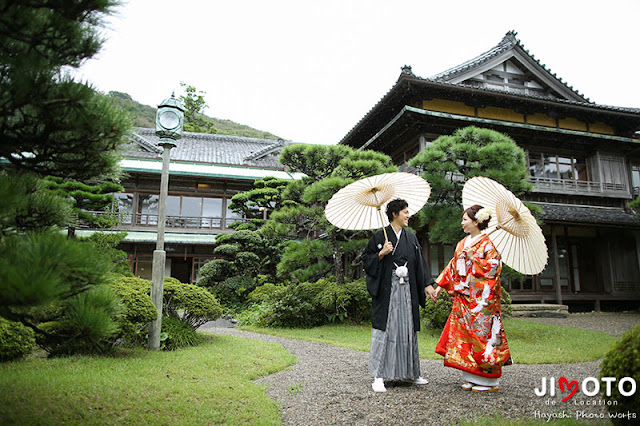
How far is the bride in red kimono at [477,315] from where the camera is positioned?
351cm

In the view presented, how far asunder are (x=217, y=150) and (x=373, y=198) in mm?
20592

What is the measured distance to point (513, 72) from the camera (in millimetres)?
14617

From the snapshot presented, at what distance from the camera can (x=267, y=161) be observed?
2245 centimetres

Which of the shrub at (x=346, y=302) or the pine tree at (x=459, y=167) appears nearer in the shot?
the pine tree at (x=459, y=167)

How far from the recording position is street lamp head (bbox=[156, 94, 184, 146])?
5.92m

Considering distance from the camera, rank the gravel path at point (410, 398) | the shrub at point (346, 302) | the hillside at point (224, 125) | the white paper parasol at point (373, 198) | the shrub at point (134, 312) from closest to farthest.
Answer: the gravel path at point (410, 398), the white paper parasol at point (373, 198), the shrub at point (134, 312), the shrub at point (346, 302), the hillside at point (224, 125)

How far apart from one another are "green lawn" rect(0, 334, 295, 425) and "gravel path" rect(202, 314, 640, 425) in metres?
0.28

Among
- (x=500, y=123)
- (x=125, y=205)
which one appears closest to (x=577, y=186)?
(x=500, y=123)

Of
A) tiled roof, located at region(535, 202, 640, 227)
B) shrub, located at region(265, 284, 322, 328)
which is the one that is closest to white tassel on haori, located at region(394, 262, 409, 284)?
shrub, located at region(265, 284, 322, 328)

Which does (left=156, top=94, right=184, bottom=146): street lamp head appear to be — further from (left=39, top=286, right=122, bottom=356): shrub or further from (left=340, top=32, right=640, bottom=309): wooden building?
(left=340, top=32, right=640, bottom=309): wooden building

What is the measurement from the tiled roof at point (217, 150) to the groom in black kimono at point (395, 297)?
1790 cm

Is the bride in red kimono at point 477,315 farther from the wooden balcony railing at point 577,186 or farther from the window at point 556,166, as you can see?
the window at point 556,166

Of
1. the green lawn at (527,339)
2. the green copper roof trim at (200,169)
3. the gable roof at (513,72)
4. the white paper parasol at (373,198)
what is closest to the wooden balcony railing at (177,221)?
the green copper roof trim at (200,169)

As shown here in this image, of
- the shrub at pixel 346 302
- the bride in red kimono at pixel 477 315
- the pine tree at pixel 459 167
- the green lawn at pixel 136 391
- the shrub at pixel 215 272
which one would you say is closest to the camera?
the green lawn at pixel 136 391
